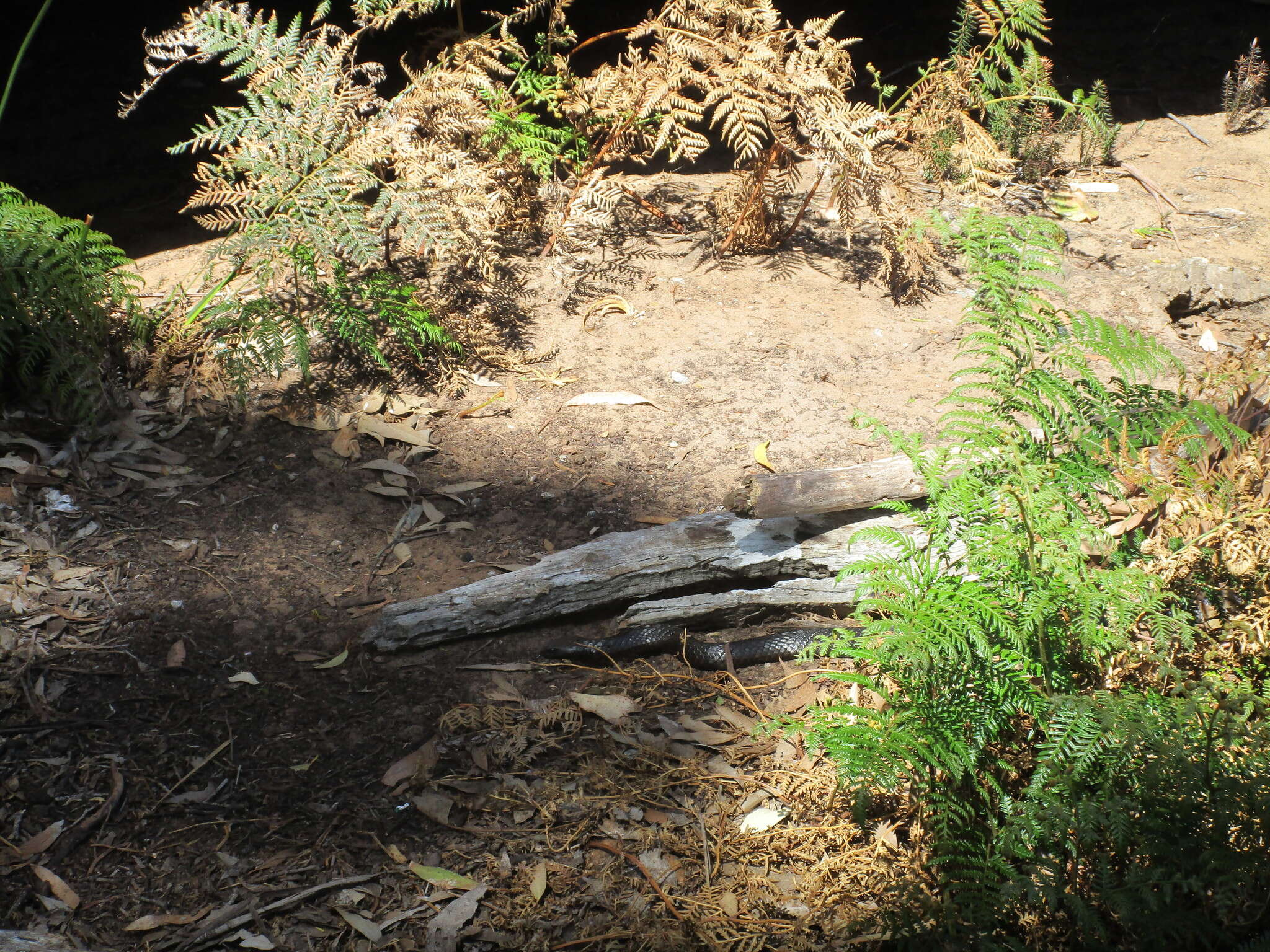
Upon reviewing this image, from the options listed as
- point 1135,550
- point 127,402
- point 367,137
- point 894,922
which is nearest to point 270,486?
point 127,402

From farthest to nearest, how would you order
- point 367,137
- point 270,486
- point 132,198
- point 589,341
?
1. point 132,198
2. point 589,341
3. point 367,137
4. point 270,486

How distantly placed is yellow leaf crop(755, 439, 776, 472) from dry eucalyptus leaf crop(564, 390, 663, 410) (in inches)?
20.9

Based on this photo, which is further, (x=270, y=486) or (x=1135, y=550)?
(x=270, y=486)

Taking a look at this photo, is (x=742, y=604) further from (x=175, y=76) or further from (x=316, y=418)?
(x=175, y=76)

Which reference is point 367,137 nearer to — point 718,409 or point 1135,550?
point 718,409

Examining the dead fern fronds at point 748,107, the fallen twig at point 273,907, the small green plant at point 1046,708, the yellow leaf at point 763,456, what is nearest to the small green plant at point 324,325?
the dead fern fronds at point 748,107

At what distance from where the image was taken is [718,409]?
13.1 feet

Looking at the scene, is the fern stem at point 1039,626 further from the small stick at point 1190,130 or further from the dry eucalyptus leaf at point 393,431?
the small stick at point 1190,130

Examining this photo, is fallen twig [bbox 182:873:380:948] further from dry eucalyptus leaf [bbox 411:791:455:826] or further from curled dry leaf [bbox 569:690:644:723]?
curled dry leaf [bbox 569:690:644:723]

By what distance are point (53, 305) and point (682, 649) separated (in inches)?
109

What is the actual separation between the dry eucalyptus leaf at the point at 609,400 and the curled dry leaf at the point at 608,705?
1.60 meters

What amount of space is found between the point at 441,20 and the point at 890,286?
4.16m

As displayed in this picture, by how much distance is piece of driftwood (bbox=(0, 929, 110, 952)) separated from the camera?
1.91 metres

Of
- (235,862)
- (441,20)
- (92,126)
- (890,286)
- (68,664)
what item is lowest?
(235,862)
